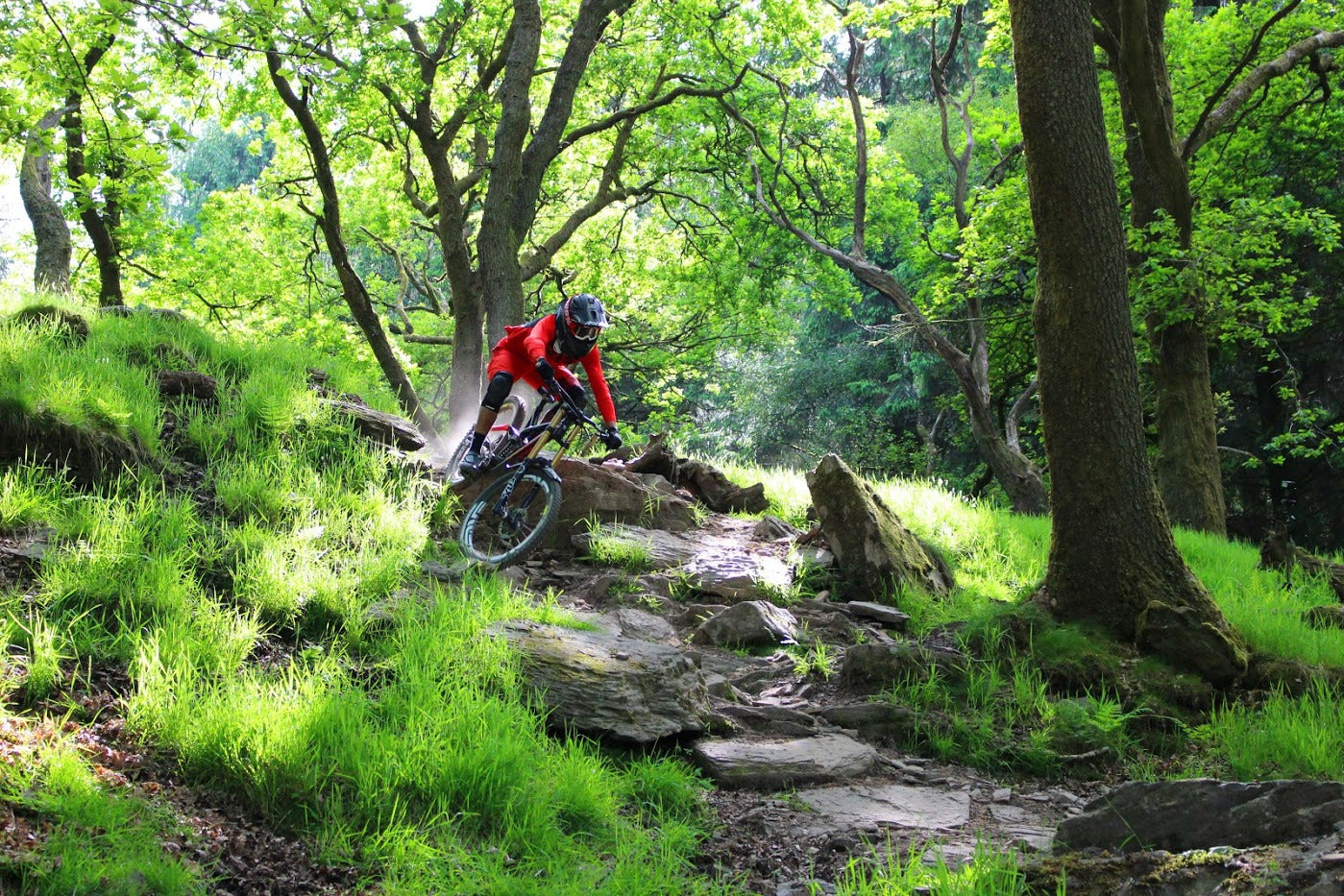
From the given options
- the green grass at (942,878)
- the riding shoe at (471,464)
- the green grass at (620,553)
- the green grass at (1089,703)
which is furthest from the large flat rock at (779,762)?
the riding shoe at (471,464)

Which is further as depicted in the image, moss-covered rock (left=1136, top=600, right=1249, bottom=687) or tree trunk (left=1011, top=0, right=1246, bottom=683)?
tree trunk (left=1011, top=0, right=1246, bottom=683)

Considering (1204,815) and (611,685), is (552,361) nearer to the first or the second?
(611,685)

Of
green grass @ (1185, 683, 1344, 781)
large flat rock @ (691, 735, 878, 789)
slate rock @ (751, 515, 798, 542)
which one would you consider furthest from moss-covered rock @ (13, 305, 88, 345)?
green grass @ (1185, 683, 1344, 781)

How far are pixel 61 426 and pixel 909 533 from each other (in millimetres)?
6949

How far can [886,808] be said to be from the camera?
470 centimetres

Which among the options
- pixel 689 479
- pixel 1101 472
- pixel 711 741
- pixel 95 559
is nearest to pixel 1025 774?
pixel 711 741

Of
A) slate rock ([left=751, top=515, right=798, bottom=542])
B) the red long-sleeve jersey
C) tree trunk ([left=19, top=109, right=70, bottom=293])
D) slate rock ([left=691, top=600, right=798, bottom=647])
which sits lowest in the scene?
slate rock ([left=691, top=600, right=798, bottom=647])

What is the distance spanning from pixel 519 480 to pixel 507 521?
35 cm

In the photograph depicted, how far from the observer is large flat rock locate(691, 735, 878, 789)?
495 centimetres

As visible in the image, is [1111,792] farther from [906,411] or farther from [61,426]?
[906,411]

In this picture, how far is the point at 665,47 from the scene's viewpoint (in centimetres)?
1706

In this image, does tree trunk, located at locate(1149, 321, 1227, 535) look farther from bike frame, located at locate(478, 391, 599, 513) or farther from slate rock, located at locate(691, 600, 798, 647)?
bike frame, located at locate(478, 391, 599, 513)

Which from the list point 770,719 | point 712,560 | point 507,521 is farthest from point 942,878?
point 712,560

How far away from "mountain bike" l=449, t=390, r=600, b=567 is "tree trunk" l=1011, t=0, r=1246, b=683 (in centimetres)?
361
